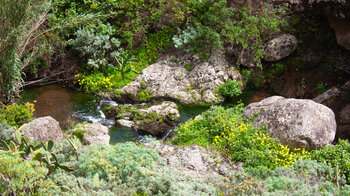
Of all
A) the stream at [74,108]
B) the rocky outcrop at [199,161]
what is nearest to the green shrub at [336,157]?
the rocky outcrop at [199,161]

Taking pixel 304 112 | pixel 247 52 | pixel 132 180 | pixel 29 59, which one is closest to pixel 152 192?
pixel 132 180

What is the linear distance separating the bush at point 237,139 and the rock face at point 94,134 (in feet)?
6.76

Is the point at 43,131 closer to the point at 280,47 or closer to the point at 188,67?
the point at 188,67

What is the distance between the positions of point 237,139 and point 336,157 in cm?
225

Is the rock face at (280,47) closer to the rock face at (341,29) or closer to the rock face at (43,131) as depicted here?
the rock face at (341,29)

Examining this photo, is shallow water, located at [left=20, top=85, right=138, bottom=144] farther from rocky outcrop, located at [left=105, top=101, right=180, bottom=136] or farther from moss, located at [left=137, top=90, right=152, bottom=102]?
moss, located at [left=137, top=90, right=152, bottom=102]

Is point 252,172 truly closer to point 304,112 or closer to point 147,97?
point 304,112

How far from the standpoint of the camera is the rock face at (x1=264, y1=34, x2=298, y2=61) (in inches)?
499

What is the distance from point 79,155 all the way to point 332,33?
1145 centimetres

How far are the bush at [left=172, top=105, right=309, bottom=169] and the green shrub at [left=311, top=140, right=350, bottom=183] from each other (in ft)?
1.08

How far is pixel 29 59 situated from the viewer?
10.6m

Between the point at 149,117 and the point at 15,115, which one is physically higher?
the point at 15,115

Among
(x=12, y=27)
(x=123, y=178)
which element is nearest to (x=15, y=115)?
(x=12, y=27)

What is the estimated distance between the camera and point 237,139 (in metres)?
7.59
